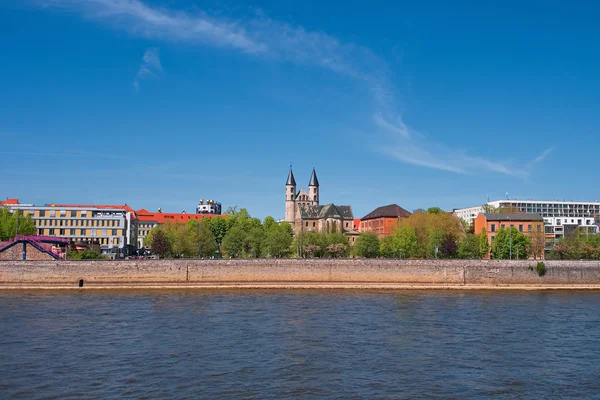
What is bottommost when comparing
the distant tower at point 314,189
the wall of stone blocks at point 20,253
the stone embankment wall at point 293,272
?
the stone embankment wall at point 293,272

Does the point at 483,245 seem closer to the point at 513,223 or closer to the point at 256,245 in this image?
the point at 513,223

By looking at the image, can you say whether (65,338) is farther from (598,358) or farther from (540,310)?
(540,310)

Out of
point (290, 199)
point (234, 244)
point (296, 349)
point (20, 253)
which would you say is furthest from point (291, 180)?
point (296, 349)

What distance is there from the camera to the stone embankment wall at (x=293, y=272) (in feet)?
204

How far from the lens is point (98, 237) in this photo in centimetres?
9500

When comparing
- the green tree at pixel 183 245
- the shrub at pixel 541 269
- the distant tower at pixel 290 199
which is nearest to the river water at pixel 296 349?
the shrub at pixel 541 269

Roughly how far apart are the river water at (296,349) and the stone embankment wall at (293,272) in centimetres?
1331

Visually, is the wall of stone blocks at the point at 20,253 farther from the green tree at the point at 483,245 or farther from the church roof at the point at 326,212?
the church roof at the point at 326,212

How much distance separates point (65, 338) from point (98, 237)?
65.3 metres

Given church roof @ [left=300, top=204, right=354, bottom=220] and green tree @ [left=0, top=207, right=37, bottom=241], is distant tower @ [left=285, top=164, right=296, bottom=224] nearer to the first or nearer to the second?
church roof @ [left=300, top=204, right=354, bottom=220]

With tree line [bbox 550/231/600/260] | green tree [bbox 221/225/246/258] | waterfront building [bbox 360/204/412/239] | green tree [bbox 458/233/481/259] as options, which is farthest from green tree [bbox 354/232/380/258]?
waterfront building [bbox 360/204/412/239]

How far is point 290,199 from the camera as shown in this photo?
142m

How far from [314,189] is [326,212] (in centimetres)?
1174

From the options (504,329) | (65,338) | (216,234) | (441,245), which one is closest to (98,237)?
(216,234)
